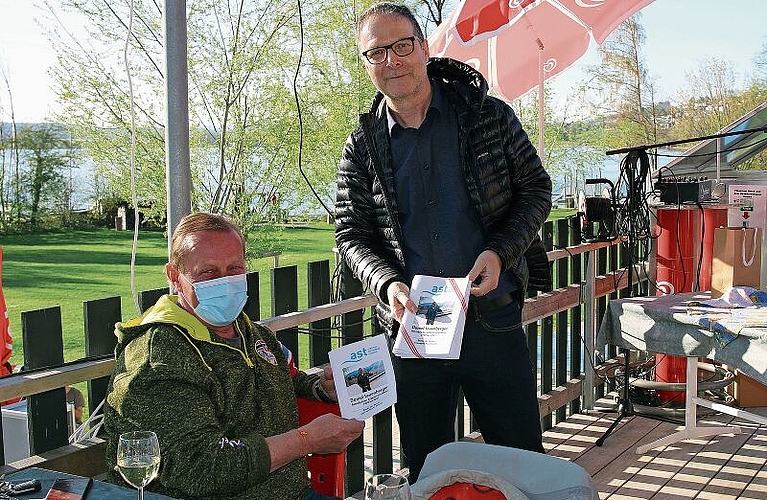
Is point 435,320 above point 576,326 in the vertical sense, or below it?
above

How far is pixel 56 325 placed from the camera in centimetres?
220

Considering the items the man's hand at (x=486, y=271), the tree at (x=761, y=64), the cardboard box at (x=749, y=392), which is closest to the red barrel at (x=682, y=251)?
the cardboard box at (x=749, y=392)

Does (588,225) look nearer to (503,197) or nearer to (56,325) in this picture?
(503,197)

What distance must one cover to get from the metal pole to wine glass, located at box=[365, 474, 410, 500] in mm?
1097

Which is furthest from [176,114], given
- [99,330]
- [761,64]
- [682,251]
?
[761,64]

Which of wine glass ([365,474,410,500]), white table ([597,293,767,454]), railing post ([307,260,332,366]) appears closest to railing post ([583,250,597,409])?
white table ([597,293,767,454])

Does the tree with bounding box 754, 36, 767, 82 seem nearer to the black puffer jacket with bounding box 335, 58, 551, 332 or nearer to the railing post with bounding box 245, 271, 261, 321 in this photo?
the black puffer jacket with bounding box 335, 58, 551, 332

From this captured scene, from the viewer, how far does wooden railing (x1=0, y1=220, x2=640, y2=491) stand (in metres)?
2.14

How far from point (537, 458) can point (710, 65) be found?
61.1 ft

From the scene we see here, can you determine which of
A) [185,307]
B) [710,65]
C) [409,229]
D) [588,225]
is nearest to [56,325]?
[185,307]

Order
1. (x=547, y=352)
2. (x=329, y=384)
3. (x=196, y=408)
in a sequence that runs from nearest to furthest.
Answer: (x=196, y=408) < (x=329, y=384) < (x=547, y=352)

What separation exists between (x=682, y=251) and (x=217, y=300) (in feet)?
11.7

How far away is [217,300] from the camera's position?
2021 mm

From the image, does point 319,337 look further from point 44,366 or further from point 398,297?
point 44,366
